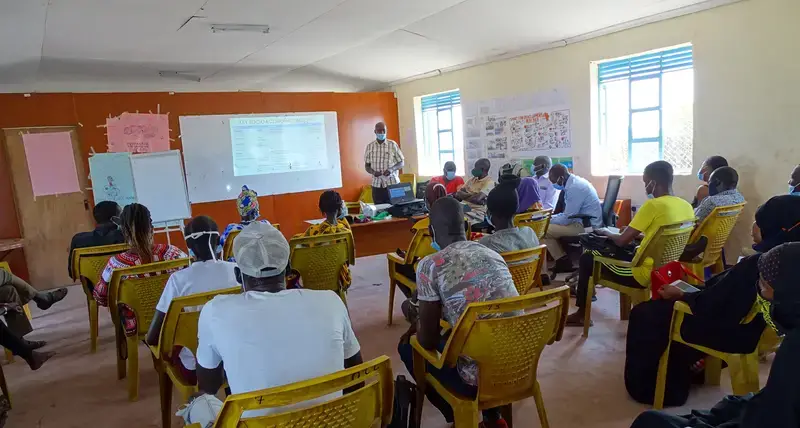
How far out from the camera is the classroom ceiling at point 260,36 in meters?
4.06

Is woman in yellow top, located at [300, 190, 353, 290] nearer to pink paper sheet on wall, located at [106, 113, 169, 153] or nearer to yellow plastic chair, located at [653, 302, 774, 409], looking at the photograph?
yellow plastic chair, located at [653, 302, 774, 409]

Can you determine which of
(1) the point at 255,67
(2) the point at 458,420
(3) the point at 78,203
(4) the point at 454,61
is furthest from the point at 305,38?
(2) the point at 458,420

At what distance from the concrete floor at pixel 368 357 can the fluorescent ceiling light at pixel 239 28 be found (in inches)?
109

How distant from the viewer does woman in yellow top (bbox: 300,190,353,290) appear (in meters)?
3.38

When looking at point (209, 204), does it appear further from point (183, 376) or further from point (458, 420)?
point (458, 420)

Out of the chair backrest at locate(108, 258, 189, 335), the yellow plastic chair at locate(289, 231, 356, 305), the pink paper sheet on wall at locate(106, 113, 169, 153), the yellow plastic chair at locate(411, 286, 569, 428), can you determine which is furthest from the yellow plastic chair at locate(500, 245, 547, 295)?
the pink paper sheet on wall at locate(106, 113, 169, 153)

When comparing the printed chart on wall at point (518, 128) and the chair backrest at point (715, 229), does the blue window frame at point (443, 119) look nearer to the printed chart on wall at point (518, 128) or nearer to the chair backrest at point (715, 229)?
the printed chart on wall at point (518, 128)

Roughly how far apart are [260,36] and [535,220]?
330cm

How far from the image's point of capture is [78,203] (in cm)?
581

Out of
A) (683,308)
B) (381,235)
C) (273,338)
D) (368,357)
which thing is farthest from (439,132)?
(273,338)

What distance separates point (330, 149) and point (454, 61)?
7.22 ft

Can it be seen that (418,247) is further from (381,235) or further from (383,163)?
(383,163)

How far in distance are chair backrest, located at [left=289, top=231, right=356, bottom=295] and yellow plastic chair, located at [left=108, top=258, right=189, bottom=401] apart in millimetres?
654

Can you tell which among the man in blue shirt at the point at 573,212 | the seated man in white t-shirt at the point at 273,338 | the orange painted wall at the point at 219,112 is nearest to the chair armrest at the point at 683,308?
the seated man in white t-shirt at the point at 273,338
